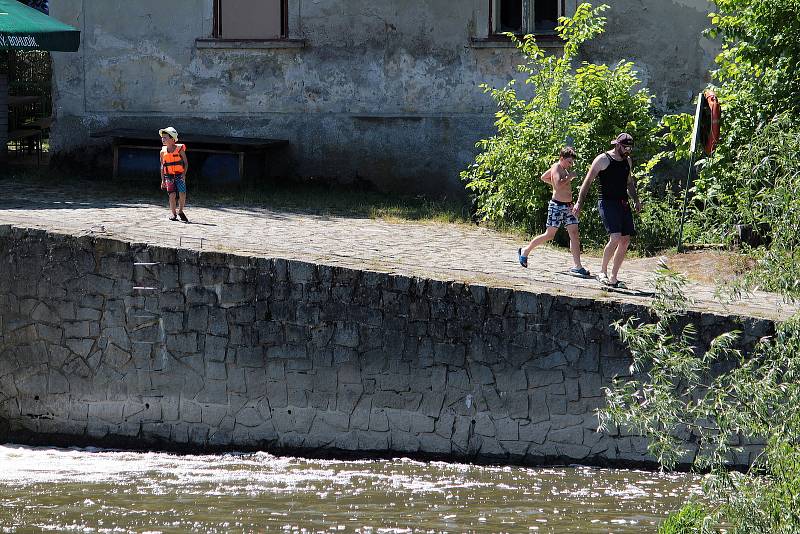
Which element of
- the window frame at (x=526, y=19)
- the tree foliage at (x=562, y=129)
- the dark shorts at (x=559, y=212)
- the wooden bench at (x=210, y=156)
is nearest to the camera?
the dark shorts at (x=559, y=212)

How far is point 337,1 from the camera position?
1770 centimetres

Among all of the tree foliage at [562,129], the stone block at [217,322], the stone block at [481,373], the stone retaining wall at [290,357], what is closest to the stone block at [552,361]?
the stone retaining wall at [290,357]

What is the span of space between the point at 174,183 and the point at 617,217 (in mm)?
5334

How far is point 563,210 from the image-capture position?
39.3ft

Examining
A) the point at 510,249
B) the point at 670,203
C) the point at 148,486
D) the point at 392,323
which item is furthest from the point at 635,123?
the point at 148,486

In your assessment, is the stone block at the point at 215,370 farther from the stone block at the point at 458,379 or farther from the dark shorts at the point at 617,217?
the dark shorts at the point at 617,217

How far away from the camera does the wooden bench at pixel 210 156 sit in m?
17.5

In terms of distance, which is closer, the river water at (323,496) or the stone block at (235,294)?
the river water at (323,496)

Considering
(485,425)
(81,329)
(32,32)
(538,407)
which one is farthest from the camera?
(32,32)

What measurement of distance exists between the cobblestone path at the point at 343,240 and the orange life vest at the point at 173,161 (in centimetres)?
57

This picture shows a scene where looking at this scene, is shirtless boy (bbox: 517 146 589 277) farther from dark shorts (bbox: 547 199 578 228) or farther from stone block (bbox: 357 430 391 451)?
stone block (bbox: 357 430 391 451)

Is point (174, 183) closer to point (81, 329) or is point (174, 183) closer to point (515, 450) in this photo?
point (81, 329)

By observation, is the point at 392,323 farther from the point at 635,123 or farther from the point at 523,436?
the point at 635,123

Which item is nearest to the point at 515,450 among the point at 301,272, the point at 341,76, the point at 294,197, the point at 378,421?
the point at 378,421
